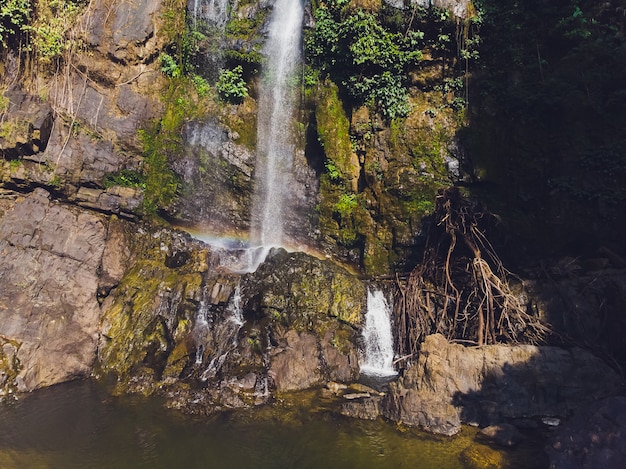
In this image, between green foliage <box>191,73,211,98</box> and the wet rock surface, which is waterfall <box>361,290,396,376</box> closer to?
the wet rock surface

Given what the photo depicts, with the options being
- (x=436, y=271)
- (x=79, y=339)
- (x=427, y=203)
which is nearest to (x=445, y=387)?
(x=436, y=271)

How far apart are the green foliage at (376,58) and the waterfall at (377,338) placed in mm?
5265

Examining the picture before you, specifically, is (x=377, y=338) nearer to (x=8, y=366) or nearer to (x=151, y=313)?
(x=151, y=313)

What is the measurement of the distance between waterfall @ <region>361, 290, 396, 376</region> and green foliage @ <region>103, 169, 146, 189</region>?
7.79 m

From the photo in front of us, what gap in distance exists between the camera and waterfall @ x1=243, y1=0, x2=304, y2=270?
45.2ft

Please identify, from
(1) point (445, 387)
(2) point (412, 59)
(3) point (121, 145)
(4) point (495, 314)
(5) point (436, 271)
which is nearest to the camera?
(1) point (445, 387)

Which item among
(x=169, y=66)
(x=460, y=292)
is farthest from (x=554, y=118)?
(x=169, y=66)

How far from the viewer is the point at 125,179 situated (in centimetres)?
1275

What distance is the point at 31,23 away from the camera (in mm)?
12016

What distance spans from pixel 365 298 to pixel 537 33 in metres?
8.60

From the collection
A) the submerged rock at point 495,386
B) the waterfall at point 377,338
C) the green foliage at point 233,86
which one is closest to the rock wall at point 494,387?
the submerged rock at point 495,386

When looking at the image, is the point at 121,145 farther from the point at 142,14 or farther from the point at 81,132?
the point at 142,14

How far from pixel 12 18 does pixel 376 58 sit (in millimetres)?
10206

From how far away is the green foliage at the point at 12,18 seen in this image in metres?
11.5
